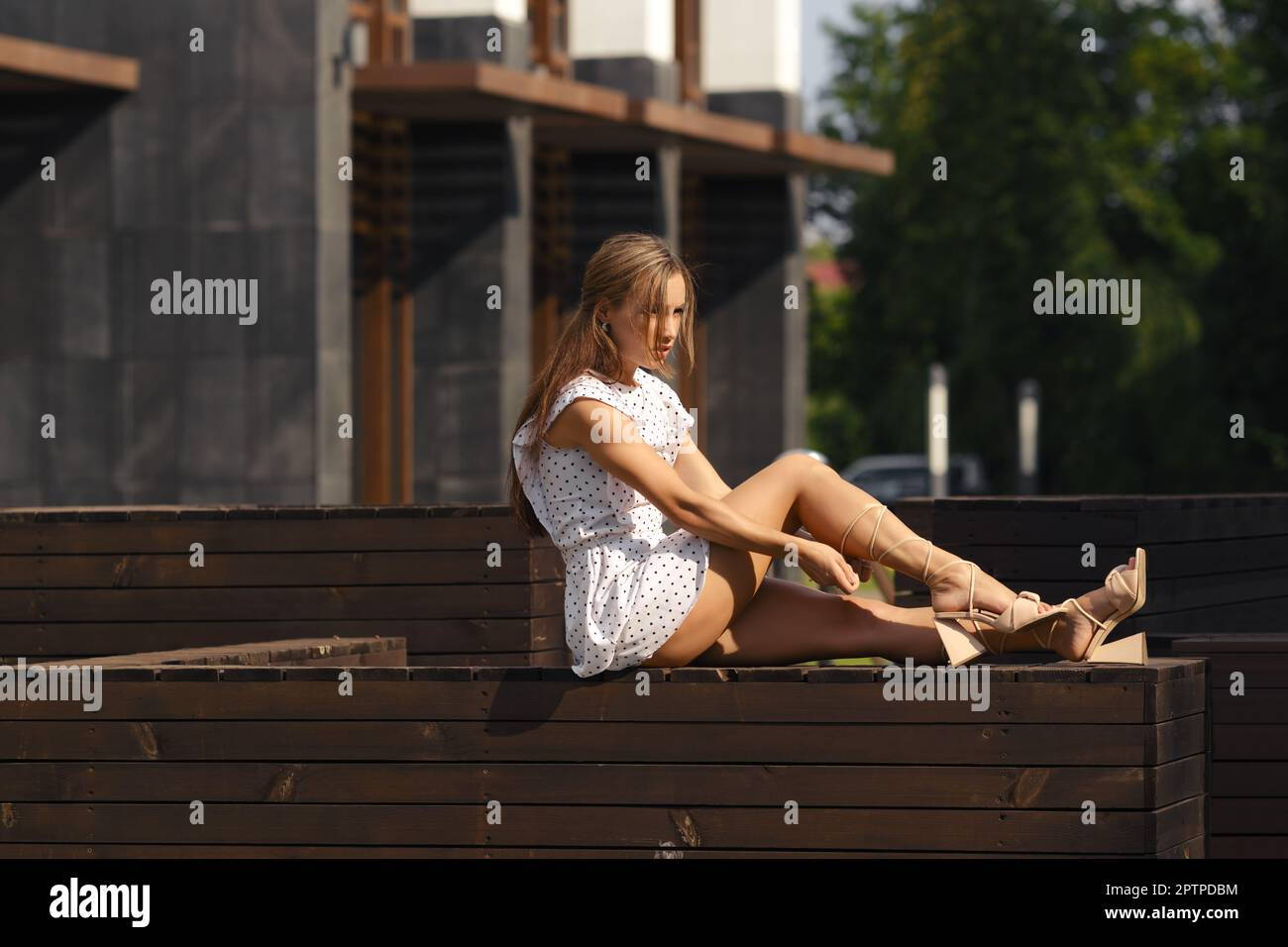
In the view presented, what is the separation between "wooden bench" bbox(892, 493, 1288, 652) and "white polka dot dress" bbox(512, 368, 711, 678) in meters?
3.17

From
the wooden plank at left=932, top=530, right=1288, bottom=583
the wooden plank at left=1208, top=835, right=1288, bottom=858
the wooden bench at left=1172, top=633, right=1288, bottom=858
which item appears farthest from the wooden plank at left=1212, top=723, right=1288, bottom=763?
the wooden plank at left=932, top=530, right=1288, bottom=583

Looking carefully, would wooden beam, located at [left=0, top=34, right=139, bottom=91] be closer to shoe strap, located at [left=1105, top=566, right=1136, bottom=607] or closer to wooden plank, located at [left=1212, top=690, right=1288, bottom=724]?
wooden plank, located at [left=1212, top=690, right=1288, bottom=724]

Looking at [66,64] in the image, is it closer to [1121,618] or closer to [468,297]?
[468,297]

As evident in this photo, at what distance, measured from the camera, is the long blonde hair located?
6660 mm

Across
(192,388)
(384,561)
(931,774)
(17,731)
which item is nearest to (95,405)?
(192,388)

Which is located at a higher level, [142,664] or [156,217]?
[156,217]

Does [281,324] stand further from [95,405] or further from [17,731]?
[17,731]

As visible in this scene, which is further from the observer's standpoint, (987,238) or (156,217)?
(987,238)

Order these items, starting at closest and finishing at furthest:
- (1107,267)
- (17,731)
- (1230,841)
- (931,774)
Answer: (931,774) < (17,731) < (1230,841) < (1107,267)

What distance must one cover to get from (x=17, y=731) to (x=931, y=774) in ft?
8.64

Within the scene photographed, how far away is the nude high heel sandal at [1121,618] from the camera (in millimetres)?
6406

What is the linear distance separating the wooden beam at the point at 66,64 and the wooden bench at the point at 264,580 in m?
8.66

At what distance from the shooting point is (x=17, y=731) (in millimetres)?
6711

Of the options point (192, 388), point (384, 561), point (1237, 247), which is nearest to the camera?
point (384, 561)
